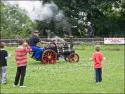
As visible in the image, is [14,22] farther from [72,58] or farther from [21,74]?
[21,74]

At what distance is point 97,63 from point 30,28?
2621 centimetres

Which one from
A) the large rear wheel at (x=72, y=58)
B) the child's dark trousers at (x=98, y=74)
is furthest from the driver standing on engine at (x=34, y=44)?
the child's dark trousers at (x=98, y=74)

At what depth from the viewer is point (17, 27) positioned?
4378 cm

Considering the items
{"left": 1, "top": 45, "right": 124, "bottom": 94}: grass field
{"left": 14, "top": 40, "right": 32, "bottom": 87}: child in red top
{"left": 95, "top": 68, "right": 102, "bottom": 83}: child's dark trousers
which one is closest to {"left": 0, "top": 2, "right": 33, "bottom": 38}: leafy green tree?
{"left": 1, "top": 45, "right": 124, "bottom": 94}: grass field

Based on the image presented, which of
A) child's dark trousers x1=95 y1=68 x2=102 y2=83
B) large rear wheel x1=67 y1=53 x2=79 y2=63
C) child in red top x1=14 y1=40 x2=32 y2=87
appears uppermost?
child in red top x1=14 y1=40 x2=32 y2=87

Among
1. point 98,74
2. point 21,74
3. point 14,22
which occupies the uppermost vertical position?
point 14,22

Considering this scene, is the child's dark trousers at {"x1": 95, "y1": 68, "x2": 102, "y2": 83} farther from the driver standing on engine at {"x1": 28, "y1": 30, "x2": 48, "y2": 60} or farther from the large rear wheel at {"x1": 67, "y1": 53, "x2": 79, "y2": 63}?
the large rear wheel at {"x1": 67, "y1": 53, "x2": 79, "y2": 63}

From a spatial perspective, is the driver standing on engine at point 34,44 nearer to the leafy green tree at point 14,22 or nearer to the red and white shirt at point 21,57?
the red and white shirt at point 21,57

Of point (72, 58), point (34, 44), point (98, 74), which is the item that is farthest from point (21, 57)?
point (72, 58)

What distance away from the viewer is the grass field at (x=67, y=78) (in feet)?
54.4

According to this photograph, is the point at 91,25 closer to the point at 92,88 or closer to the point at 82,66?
the point at 82,66

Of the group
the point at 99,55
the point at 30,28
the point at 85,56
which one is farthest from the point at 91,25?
the point at 99,55

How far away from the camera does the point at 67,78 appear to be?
19.5m

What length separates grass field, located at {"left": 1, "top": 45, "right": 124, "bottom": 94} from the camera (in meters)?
16.6
